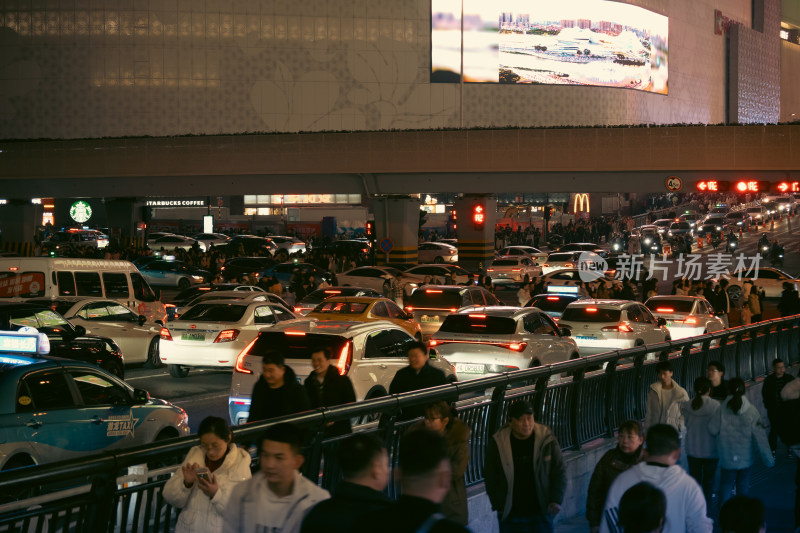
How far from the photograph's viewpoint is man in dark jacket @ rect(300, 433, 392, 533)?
428 centimetres

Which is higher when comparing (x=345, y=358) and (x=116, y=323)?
(x=345, y=358)

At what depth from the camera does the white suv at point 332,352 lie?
1239cm

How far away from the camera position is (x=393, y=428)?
26.1 ft

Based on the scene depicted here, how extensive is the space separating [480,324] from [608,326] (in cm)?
527

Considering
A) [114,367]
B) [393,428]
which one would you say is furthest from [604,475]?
[114,367]

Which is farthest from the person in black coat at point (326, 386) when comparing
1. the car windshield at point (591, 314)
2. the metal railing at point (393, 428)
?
the car windshield at point (591, 314)

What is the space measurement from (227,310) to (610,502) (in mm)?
13299

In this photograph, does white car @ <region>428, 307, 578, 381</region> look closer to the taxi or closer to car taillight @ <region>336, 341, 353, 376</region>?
car taillight @ <region>336, 341, 353, 376</region>

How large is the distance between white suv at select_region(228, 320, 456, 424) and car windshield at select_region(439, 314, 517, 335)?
3287 millimetres

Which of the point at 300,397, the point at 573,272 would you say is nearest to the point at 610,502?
the point at 300,397

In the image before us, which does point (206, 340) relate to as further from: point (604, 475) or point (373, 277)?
point (373, 277)

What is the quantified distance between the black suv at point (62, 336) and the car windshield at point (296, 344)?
445 cm

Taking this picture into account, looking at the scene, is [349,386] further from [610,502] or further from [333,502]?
[333,502]

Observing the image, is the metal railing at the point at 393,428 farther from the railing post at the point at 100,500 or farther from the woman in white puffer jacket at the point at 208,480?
the woman in white puffer jacket at the point at 208,480
